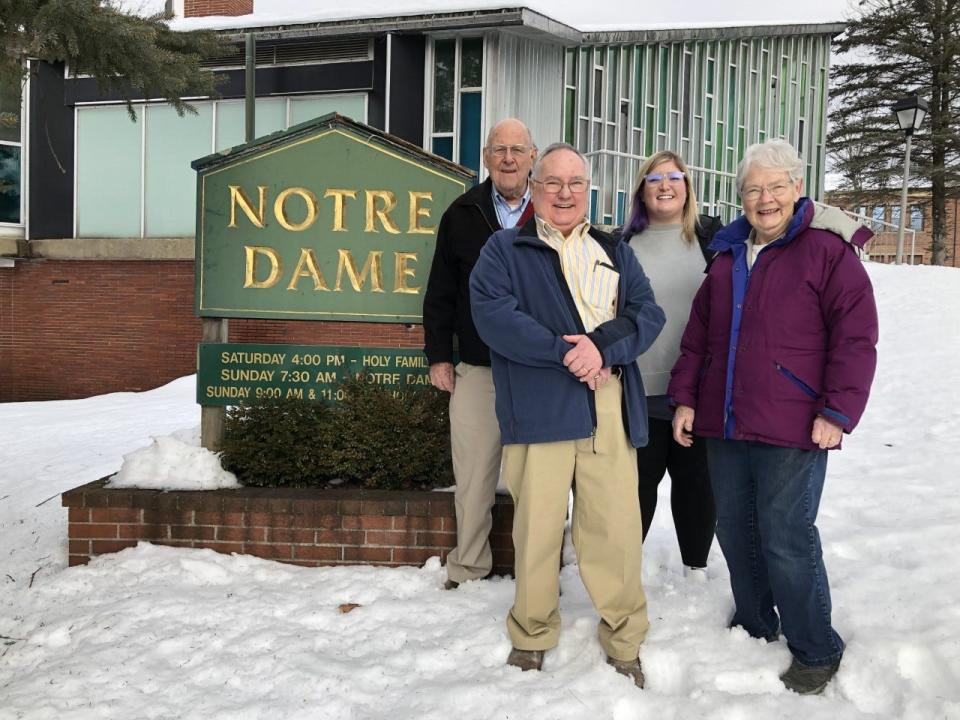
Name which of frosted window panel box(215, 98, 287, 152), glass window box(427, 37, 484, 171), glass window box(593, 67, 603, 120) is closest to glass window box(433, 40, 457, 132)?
glass window box(427, 37, 484, 171)

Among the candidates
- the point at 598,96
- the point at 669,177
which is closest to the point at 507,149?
the point at 669,177

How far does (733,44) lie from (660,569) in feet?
51.2

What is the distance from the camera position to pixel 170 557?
3.66 metres

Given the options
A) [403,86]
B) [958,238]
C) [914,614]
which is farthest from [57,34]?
[958,238]

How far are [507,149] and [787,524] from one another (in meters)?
1.86

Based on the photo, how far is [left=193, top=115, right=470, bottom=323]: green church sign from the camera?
4.20m

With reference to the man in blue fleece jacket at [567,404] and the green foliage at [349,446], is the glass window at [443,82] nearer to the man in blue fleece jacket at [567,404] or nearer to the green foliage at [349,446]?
the green foliage at [349,446]

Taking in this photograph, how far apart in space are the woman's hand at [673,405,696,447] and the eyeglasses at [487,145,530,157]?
1276mm

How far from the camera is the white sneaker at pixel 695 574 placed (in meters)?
3.51

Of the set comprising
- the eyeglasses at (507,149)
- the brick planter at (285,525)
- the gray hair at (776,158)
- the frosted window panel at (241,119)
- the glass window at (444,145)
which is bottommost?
the brick planter at (285,525)

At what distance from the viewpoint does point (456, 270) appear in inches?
138

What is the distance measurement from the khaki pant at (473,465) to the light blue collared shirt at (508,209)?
0.67 metres

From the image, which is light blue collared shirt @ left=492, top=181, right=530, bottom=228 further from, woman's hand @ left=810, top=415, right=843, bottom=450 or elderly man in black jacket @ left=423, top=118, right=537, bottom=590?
woman's hand @ left=810, top=415, right=843, bottom=450

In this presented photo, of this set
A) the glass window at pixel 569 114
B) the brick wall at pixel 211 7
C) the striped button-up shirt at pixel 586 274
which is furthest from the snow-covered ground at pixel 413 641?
the brick wall at pixel 211 7
